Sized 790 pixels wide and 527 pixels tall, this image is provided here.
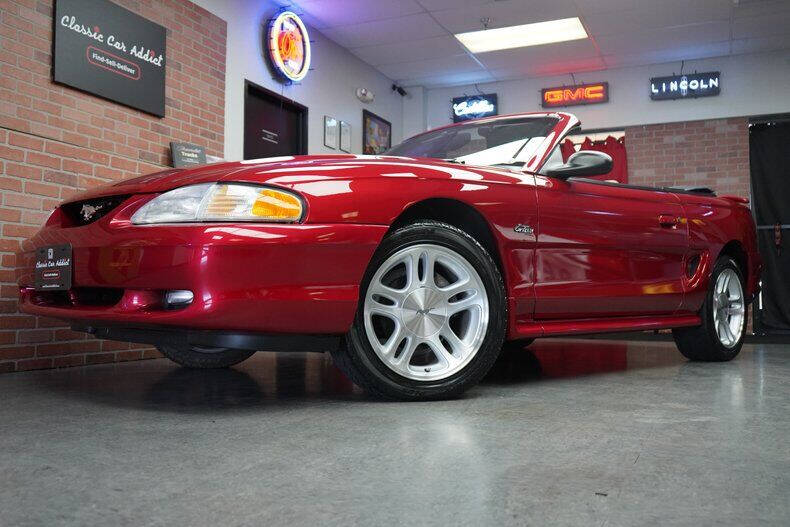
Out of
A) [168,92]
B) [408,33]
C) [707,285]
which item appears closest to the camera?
[707,285]

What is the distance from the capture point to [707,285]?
4051mm

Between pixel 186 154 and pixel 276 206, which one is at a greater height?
pixel 186 154

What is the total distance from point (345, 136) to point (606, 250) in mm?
5593

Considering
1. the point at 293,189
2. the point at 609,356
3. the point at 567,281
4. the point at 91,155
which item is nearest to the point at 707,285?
the point at 609,356

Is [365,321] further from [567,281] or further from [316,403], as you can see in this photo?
[567,281]

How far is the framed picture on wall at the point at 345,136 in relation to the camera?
838cm

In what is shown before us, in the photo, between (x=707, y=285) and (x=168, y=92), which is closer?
(x=707, y=285)

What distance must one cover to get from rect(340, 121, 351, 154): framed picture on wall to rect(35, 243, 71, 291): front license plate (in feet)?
19.2

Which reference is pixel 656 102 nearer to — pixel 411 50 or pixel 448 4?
pixel 411 50

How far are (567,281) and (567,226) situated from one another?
0.79ft

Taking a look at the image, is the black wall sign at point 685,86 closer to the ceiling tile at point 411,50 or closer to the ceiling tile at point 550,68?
the ceiling tile at point 550,68

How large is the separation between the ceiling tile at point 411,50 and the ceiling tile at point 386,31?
16 centimetres

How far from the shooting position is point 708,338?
418 cm

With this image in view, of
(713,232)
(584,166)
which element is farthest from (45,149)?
(713,232)
